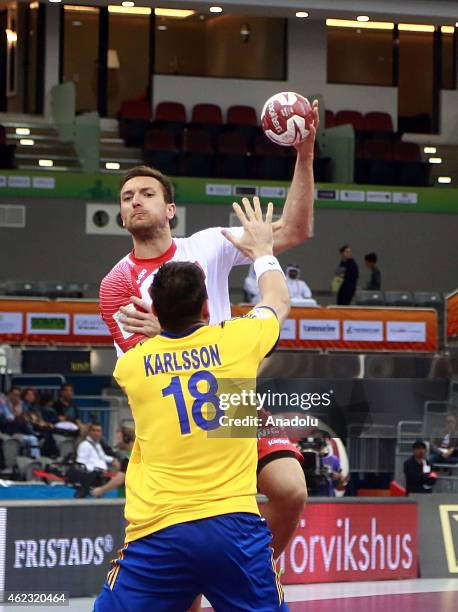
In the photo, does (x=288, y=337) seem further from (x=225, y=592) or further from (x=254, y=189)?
(x=225, y=592)

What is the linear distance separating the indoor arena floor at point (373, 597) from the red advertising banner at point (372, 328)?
10050 mm

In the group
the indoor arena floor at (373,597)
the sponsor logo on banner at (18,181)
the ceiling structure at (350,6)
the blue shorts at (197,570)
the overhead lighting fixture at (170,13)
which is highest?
the overhead lighting fixture at (170,13)

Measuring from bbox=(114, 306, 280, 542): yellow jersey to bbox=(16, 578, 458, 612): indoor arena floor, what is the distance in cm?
531

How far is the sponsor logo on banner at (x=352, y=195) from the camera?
28.1 metres

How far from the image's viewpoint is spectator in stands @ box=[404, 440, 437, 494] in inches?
502

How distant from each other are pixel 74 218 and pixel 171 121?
3.04 meters

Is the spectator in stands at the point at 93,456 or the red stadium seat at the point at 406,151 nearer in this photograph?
the spectator in stands at the point at 93,456

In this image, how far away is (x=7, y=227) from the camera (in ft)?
90.4

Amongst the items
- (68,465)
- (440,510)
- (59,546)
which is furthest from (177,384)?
(68,465)

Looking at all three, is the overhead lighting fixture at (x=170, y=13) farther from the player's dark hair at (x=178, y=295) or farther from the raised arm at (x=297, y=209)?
the player's dark hair at (x=178, y=295)

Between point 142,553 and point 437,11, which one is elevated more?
point 437,11

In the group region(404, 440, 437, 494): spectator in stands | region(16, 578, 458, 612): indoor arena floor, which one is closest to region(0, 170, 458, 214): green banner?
region(404, 440, 437, 494): spectator in stands

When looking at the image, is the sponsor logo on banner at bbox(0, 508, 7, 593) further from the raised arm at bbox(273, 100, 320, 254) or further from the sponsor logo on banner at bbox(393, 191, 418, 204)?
the sponsor logo on banner at bbox(393, 191, 418, 204)

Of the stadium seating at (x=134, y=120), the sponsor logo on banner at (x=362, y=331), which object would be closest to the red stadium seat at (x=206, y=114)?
the stadium seating at (x=134, y=120)
